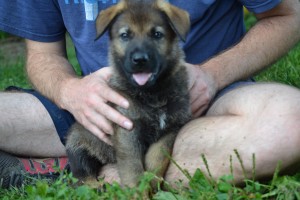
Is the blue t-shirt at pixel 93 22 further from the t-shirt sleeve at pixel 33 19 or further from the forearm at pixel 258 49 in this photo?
the forearm at pixel 258 49

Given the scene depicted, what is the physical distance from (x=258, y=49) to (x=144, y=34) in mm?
1069

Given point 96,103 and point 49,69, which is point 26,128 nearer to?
point 49,69

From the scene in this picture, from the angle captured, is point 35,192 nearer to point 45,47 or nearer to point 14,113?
point 14,113

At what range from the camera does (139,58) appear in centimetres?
334

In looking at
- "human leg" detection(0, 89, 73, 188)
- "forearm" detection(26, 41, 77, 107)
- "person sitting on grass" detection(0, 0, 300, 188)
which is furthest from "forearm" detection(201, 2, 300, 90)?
"human leg" detection(0, 89, 73, 188)

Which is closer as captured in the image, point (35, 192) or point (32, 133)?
point (35, 192)

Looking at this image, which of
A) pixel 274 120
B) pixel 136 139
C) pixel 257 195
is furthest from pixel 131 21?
pixel 257 195

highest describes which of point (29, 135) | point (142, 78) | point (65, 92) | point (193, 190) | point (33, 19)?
point (142, 78)

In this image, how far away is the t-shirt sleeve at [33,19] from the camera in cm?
444

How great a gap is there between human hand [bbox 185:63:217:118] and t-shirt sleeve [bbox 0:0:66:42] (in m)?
1.16

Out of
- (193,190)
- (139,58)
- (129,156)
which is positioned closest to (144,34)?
(139,58)

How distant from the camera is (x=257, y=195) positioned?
3.05m

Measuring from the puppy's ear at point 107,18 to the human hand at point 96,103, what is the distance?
0.98ft

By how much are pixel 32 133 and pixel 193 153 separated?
134 cm
